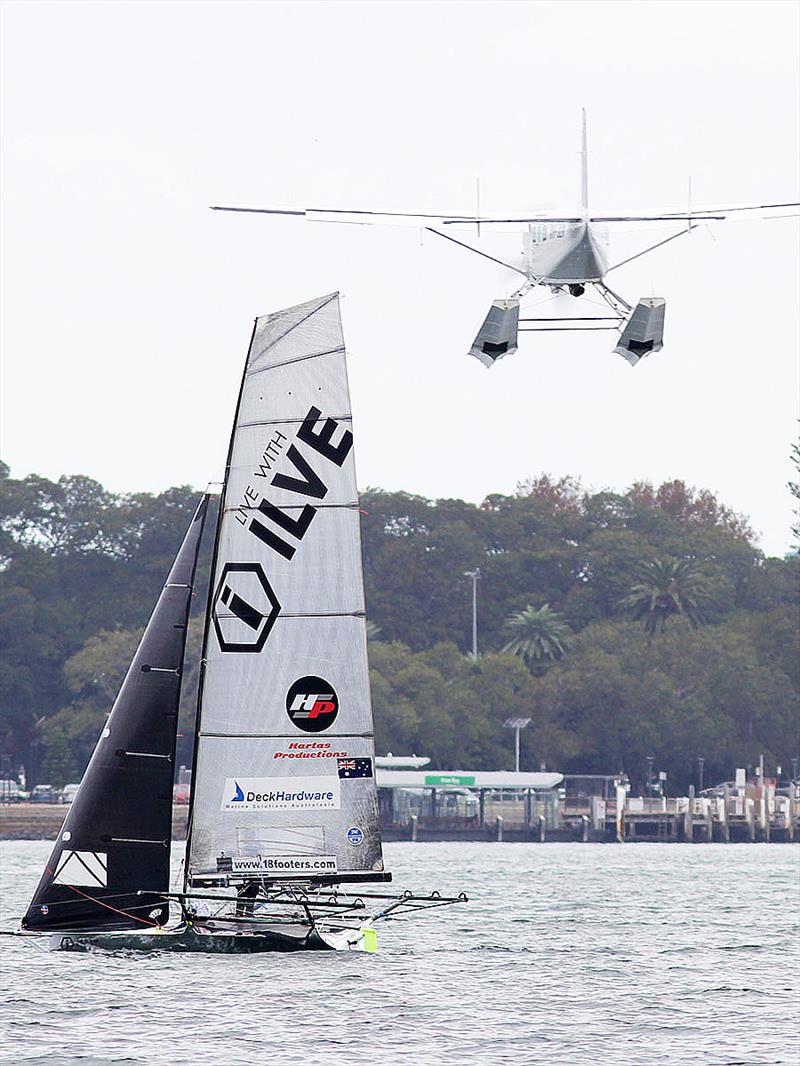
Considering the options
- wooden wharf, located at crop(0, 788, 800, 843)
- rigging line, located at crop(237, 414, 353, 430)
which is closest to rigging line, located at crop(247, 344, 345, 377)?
rigging line, located at crop(237, 414, 353, 430)

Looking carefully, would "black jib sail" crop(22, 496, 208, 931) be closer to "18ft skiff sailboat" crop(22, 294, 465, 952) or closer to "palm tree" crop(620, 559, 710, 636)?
"18ft skiff sailboat" crop(22, 294, 465, 952)

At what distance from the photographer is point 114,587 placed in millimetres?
163625

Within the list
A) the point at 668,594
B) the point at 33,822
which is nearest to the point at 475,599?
the point at 668,594

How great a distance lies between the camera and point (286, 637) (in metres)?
37.5

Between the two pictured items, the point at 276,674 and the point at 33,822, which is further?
the point at 33,822

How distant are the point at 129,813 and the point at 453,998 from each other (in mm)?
6231

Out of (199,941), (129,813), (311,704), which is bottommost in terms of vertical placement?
(199,941)

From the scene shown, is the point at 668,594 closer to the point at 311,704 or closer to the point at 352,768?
the point at 352,768

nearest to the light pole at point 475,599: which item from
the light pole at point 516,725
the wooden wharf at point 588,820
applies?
the light pole at point 516,725

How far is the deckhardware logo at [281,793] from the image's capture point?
3728 cm

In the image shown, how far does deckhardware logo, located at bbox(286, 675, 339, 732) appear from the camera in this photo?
37.6m

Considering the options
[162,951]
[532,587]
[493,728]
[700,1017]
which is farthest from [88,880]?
[532,587]

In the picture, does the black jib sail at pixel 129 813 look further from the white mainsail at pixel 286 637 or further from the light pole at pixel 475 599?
the light pole at pixel 475 599

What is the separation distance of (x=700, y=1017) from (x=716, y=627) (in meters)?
125
